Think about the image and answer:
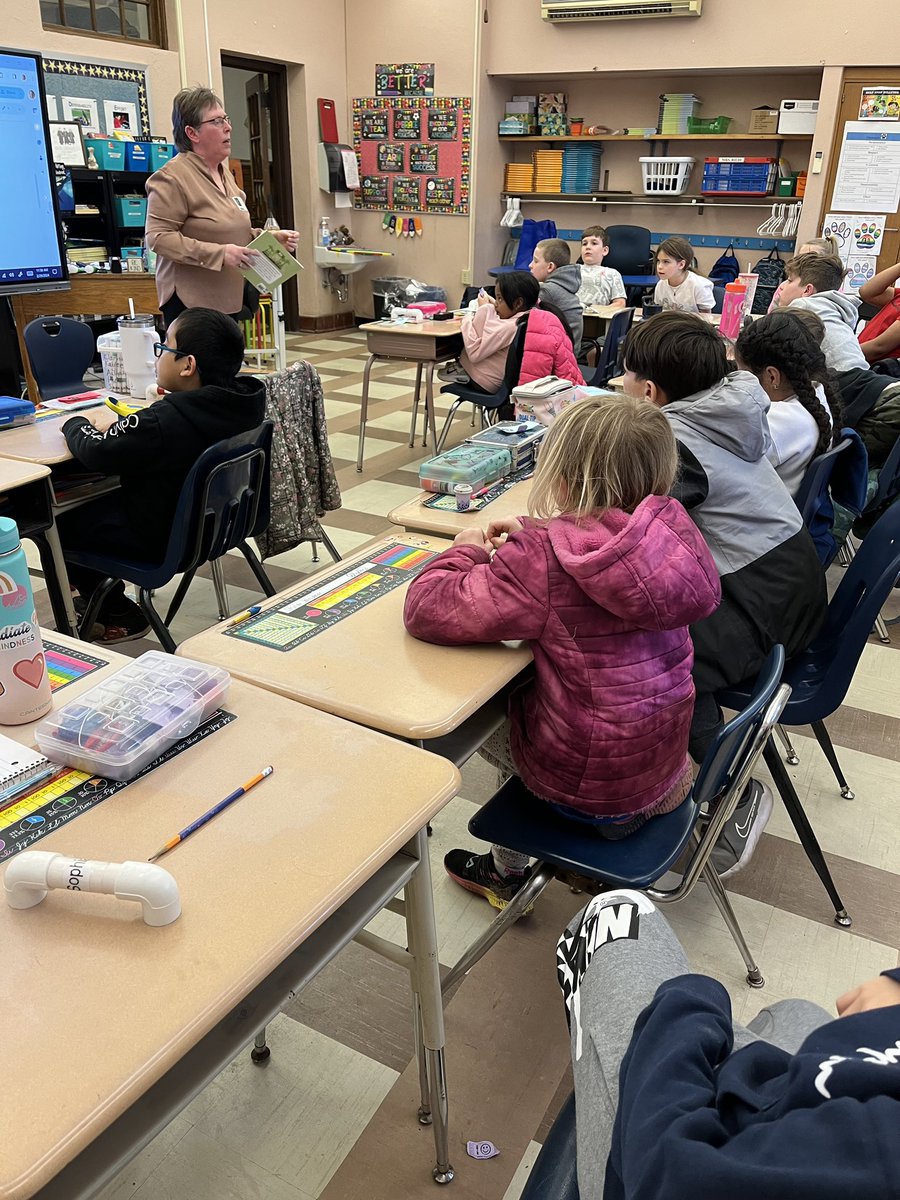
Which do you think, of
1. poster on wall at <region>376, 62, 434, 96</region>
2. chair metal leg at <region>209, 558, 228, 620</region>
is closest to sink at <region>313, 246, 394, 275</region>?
poster on wall at <region>376, 62, 434, 96</region>

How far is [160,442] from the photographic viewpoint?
242 cm

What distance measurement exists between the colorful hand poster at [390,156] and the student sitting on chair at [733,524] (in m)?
7.80

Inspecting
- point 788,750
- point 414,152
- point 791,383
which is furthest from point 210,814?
point 414,152

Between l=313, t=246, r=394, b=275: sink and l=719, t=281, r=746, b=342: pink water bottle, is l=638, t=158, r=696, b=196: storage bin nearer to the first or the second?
l=313, t=246, r=394, b=275: sink

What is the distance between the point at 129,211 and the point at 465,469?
4900 mm

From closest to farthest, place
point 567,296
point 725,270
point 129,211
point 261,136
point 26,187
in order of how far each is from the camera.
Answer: point 26,187, point 567,296, point 129,211, point 725,270, point 261,136

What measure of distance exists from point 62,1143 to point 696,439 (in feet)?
5.51

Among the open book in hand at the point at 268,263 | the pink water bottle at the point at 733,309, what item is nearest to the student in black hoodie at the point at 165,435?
the open book in hand at the point at 268,263

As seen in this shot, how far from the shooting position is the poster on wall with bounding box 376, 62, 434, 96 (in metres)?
8.38

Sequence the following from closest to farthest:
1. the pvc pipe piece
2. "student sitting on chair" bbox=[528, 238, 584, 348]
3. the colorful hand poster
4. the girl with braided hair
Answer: the pvc pipe piece, the girl with braided hair, "student sitting on chair" bbox=[528, 238, 584, 348], the colorful hand poster

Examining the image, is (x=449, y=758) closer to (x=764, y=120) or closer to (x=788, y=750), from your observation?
(x=788, y=750)

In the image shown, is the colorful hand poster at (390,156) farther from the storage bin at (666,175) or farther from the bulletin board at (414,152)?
the storage bin at (666,175)

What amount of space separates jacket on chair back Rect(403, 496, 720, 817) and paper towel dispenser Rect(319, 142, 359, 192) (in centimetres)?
821

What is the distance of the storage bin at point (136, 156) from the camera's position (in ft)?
19.4
